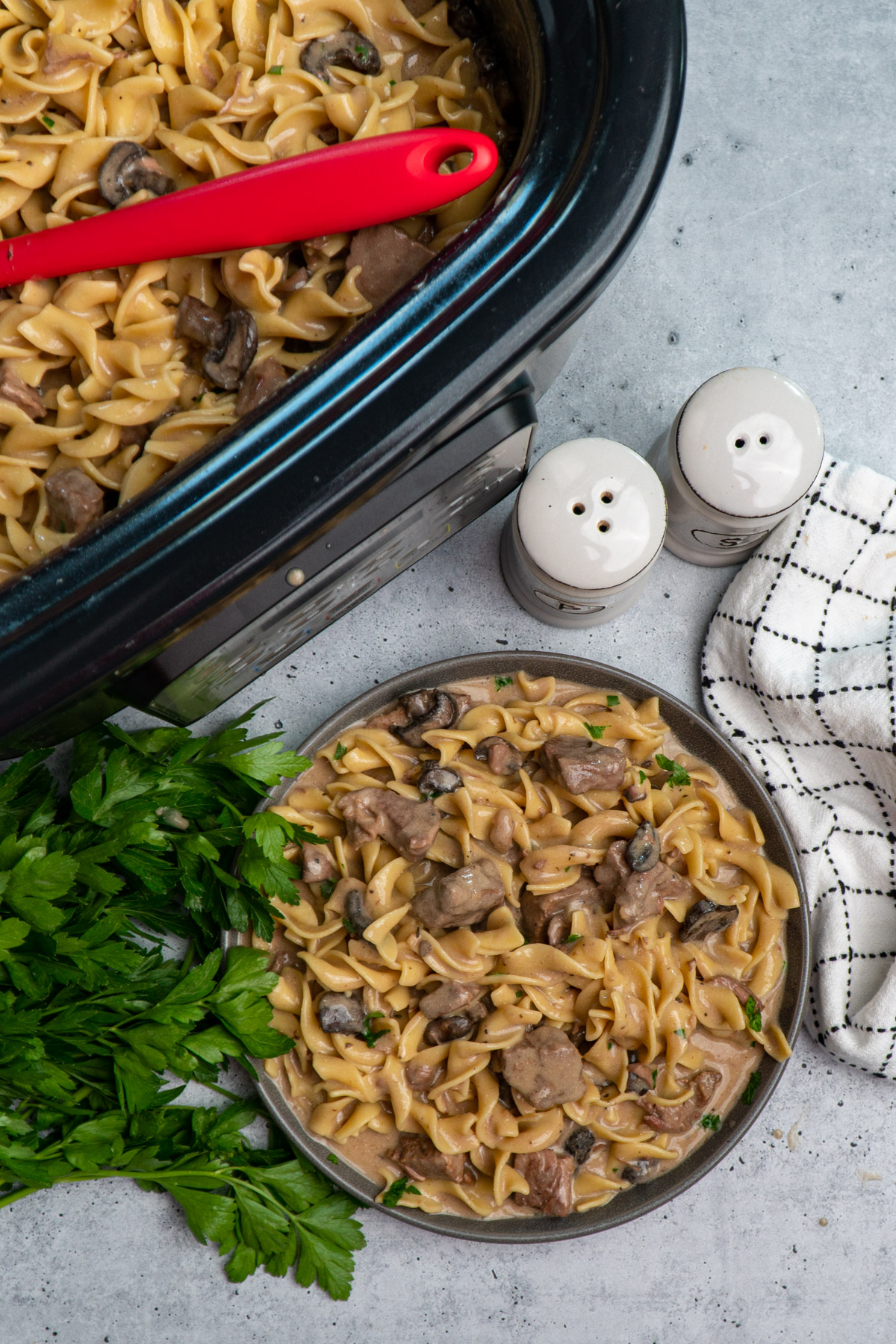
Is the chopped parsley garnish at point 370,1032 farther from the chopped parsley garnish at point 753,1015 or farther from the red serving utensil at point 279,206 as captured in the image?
→ the red serving utensil at point 279,206

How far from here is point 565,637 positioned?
298 centimetres

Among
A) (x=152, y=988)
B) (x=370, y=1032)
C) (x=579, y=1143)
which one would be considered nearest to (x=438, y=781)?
(x=370, y=1032)

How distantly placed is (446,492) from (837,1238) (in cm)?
246

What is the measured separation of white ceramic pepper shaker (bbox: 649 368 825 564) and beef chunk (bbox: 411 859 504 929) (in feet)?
3.65

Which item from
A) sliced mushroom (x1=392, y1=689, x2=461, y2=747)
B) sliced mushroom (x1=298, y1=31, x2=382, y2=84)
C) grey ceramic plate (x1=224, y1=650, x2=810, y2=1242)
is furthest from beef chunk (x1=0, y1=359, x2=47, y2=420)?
sliced mushroom (x1=392, y1=689, x2=461, y2=747)

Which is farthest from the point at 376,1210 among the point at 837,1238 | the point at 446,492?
the point at 446,492

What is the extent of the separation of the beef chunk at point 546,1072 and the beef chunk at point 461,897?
36 centimetres

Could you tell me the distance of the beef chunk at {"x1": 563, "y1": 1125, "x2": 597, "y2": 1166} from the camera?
8.52 feet

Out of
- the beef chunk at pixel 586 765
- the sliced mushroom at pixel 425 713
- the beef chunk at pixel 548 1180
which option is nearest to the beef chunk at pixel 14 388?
the sliced mushroom at pixel 425 713

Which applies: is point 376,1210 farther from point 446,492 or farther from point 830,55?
point 830,55

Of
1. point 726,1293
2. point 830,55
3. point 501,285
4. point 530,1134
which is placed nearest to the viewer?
point 501,285

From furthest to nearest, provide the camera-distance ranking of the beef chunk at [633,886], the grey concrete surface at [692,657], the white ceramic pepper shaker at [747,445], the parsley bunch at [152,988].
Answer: the grey concrete surface at [692,657]
the beef chunk at [633,886]
the white ceramic pepper shaker at [747,445]
the parsley bunch at [152,988]

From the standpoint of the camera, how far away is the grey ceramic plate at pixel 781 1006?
256 centimetres

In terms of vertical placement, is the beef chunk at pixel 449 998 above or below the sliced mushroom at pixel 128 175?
below
